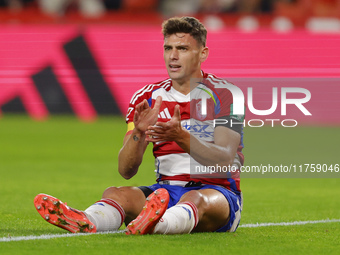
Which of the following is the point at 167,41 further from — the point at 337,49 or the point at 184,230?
the point at 337,49

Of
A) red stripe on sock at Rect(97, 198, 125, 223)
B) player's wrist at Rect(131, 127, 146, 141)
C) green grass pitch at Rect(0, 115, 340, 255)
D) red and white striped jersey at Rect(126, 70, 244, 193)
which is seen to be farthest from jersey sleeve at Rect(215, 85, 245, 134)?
red stripe on sock at Rect(97, 198, 125, 223)

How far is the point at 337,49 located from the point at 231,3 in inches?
175

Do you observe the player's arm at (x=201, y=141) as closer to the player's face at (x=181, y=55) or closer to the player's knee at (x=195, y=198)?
the player's knee at (x=195, y=198)

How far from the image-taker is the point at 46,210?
5121mm

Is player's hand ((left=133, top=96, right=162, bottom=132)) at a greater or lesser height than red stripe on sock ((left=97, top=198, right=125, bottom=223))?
greater

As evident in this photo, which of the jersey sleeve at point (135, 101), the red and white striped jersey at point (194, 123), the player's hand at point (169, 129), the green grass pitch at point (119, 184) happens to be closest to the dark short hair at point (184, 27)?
the red and white striped jersey at point (194, 123)

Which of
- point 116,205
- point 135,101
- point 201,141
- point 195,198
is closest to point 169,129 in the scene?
point 201,141

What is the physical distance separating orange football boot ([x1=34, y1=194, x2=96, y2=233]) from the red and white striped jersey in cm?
76

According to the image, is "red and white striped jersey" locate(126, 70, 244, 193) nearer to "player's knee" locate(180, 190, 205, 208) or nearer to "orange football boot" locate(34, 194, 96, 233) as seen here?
"player's knee" locate(180, 190, 205, 208)

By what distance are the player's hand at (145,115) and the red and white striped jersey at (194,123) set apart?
1.36 feet

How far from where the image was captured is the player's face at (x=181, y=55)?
18.6 feet

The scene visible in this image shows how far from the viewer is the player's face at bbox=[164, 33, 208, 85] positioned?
18.6 feet

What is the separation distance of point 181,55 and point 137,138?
0.69 metres

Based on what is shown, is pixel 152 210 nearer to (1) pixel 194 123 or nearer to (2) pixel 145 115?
(2) pixel 145 115
